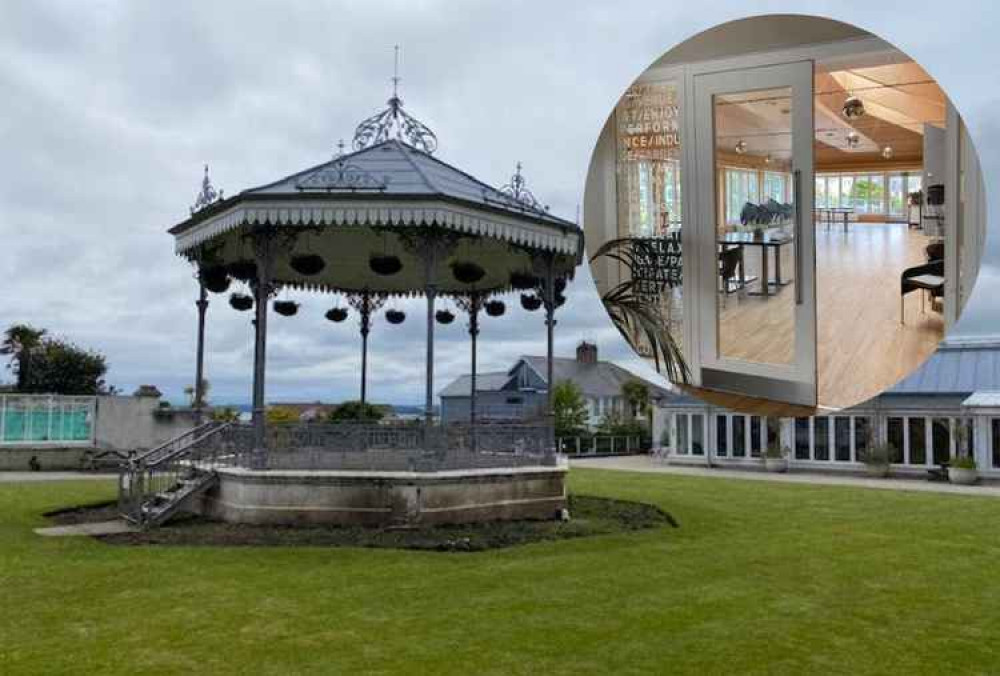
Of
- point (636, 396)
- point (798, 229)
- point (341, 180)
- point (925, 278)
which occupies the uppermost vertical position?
point (341, 180)

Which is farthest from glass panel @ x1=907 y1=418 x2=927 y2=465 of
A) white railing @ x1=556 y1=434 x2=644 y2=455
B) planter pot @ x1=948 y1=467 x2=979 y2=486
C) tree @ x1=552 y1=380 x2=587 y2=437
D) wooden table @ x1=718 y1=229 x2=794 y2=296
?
wooden table @ x1=718 y1=229 x2=794 y2=296

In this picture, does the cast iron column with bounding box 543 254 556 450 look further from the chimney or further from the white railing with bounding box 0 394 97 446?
the chimney

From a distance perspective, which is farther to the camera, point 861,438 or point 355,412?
point 861,438

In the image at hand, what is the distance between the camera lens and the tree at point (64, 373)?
35.0 m

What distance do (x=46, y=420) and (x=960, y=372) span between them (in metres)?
28.5

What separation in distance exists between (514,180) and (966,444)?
1868 centimetres

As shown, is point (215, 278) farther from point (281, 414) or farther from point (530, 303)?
point (281, 414)

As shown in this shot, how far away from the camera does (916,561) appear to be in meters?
9.51

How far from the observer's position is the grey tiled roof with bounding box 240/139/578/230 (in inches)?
462

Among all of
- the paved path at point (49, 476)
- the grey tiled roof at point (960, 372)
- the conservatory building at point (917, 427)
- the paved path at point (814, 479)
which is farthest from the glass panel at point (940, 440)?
the paved path at point (49, 476)

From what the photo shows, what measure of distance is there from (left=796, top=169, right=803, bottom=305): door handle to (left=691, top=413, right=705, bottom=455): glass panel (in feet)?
96.9

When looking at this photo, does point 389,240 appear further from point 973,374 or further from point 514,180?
point 973,374

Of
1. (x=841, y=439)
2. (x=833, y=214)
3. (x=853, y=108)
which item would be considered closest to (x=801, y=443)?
(x=841, y=439)

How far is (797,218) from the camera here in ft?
8.42
